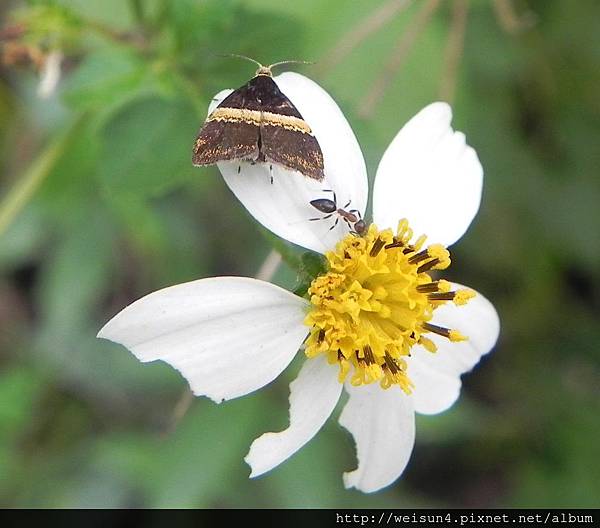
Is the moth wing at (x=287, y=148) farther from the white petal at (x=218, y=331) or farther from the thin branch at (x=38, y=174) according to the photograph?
the thin branch at (x=38, y=174)

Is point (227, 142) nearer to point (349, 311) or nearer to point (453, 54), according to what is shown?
point (349, 311)

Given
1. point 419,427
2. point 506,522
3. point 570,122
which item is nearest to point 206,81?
point 419,427

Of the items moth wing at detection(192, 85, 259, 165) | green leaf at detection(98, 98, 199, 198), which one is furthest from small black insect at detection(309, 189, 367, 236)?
green leaf at detection(98, 98, 199, 198)

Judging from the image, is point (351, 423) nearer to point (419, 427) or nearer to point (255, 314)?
point (255, 314)

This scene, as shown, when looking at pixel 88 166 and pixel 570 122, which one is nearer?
pixel 88 166

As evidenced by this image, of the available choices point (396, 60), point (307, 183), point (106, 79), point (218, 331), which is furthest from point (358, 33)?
point (218, 331)

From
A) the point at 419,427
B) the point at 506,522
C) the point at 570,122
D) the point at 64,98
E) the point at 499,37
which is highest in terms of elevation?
the point at 499,37
